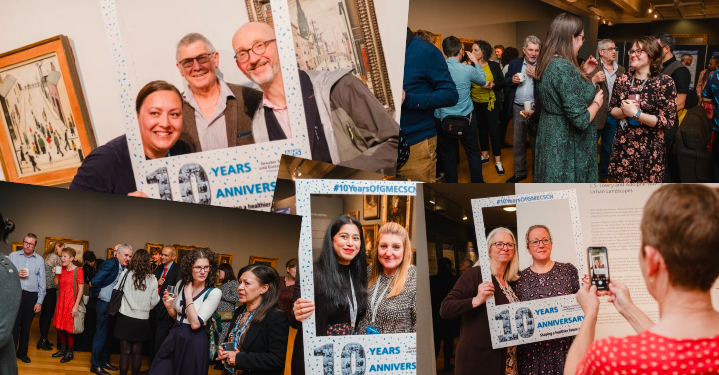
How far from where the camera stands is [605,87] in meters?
4.07

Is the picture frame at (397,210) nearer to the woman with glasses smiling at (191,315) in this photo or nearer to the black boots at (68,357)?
the woman with glasses smiling at (191,315)

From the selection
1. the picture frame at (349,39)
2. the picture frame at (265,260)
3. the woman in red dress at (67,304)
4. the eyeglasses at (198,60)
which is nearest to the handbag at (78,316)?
the woman in red dress at (67,304)

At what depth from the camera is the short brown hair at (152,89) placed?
4.61 m

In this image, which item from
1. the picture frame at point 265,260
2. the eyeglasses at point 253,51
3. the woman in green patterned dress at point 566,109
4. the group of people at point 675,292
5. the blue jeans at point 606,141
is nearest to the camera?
the group of people at point 675,292

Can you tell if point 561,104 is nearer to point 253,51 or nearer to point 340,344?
point 340,344

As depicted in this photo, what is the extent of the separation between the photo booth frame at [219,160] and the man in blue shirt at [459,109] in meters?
0.88

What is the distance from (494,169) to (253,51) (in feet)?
5.57

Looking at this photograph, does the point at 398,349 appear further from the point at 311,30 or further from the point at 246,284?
the point at 311,30

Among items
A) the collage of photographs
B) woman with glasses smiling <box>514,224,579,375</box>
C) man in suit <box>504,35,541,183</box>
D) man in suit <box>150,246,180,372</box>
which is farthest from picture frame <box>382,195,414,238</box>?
man in suit <box>150,246,180,372</box>

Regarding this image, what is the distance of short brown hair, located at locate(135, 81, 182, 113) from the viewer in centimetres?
461

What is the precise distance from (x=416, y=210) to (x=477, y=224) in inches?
13.1

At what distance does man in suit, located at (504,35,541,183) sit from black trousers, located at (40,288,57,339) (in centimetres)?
250

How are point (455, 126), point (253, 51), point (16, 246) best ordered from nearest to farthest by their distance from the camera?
point (16, 246) < point (455, 126) < point (253, 51)

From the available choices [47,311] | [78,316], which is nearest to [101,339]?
[78,316]
